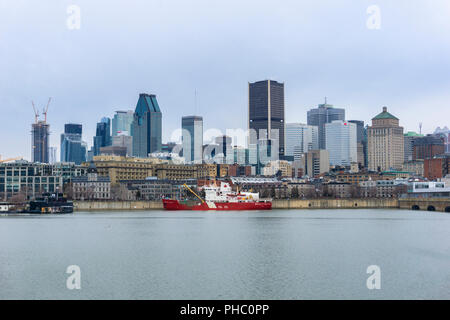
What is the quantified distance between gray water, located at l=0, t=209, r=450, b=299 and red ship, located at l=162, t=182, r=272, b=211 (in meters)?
86.5

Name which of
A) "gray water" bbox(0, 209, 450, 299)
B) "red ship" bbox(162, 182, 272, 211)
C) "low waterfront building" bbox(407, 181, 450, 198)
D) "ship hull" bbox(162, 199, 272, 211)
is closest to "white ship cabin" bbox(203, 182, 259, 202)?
"red ship" bbox(162, 182, 272, 211)

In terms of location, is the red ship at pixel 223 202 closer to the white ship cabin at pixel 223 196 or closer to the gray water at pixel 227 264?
the white ship cabin at pixel 223 196

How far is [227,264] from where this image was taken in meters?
54.2

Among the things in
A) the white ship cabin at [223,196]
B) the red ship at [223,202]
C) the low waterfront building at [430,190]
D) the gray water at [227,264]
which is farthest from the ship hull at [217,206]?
the gray water at [227,264]

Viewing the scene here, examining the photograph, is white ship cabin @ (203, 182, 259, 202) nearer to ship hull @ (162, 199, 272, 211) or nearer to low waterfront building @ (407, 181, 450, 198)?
ship hull @ (162, 199, 272, 211)

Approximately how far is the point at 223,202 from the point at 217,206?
1.98 meters

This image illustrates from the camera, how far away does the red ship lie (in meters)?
173

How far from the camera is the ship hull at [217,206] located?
566 feet

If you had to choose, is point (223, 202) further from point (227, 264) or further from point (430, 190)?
point (227, 264)

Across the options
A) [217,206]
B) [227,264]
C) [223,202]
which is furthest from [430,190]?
[227,264]

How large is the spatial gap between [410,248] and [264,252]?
50.7 feet
